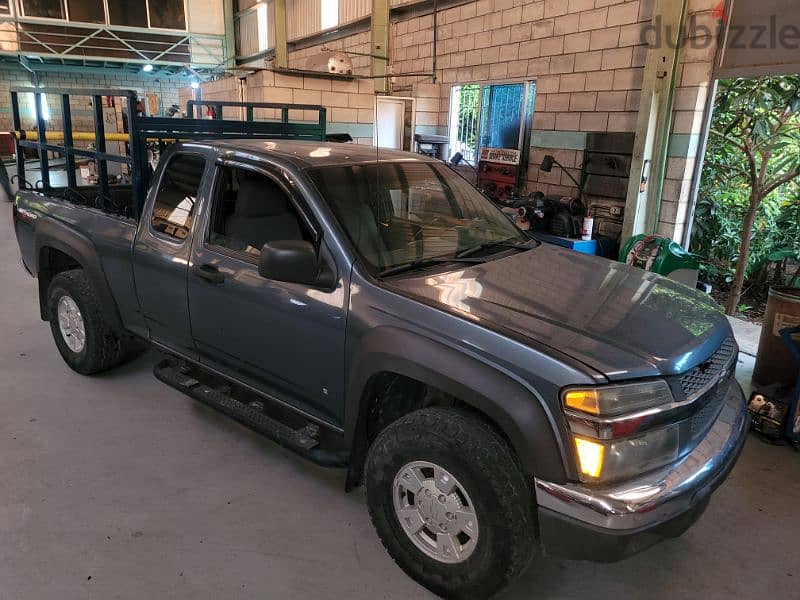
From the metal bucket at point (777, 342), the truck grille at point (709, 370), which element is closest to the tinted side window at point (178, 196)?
the truck grille at point (709, 370)

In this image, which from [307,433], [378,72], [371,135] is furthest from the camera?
[378,72]

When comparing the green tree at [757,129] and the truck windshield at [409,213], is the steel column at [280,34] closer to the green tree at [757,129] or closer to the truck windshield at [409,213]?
the green tree at [757,129]

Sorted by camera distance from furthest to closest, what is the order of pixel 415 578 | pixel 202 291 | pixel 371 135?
pixel 371 135
pixel 202 291
pixel 415 578

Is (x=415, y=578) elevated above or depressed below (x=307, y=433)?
below

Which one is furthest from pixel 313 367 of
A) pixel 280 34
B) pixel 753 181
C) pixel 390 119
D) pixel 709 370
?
pixel 280 34

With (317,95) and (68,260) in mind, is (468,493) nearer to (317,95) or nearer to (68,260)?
(68,260)

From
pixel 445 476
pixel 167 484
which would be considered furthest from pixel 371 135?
pixel 445 476

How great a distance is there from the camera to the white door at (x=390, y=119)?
9.29 metres

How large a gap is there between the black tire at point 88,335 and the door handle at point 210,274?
3.62 feet

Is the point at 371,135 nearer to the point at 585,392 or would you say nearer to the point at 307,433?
the point at 307,433

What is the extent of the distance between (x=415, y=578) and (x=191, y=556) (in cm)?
90

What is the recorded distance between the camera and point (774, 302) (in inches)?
147

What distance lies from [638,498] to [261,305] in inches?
63.5

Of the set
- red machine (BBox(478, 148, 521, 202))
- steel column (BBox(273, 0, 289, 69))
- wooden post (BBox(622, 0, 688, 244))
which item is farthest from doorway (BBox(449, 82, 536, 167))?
steel column (BBox(273, 0, 289, 69))
